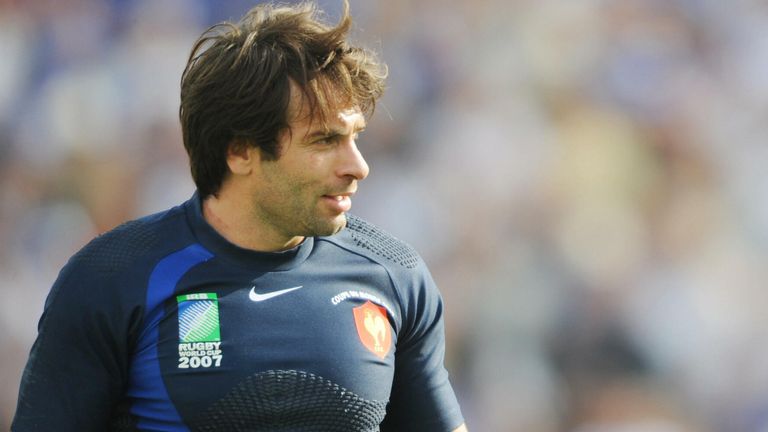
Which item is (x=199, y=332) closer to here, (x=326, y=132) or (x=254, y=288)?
(x=254, y=288)

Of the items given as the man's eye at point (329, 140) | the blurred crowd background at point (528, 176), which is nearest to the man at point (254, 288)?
the man's eye at point (329, 140)

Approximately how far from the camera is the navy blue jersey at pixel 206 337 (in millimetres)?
2439

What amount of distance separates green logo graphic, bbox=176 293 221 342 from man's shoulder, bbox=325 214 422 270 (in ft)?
1.22

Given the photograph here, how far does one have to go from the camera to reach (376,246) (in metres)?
2.78

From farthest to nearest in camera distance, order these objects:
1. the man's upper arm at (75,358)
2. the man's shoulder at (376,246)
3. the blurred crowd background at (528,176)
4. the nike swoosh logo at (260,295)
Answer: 1. the blurred crowd background at (528,176)
2. the man's shoulder at (376,246)
3. the nike swoosh logo at (260,295)
4. the man's upper arm at (75,358)

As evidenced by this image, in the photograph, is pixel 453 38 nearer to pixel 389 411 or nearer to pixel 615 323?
pixel 615 323

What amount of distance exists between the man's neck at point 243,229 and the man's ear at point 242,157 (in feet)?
0.24

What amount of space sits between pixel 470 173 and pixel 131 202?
5.11 ft

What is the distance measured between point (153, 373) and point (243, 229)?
395 mm

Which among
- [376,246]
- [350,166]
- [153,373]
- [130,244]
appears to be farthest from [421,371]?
[130,244]

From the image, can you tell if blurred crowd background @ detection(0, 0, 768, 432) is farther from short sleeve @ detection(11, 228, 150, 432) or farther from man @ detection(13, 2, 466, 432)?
short sleeve @ detection(11, 228, 150, 432)

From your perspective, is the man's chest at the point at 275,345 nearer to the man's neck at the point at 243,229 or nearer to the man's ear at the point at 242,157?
the man's neck at the point at 243,229

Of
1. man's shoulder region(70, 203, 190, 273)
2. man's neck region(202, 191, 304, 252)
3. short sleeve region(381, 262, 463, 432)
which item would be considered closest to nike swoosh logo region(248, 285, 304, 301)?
man's neck region(202, 191, 304, 252)

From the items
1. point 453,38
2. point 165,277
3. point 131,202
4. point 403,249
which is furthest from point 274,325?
point 453,38
